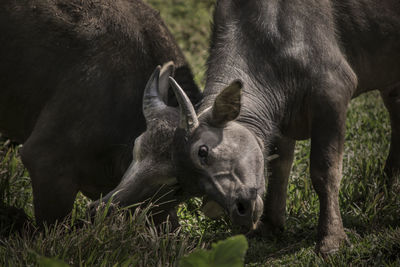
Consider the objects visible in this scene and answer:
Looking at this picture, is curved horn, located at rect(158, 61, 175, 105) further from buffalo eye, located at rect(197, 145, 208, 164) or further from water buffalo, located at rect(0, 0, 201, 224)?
buffalo eye, located at rect(197, 145, 208, 164)

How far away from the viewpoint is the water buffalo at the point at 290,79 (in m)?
3.88

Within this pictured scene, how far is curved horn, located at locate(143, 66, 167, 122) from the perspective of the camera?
4148 mm

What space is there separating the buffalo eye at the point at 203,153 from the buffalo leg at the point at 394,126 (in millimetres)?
2461

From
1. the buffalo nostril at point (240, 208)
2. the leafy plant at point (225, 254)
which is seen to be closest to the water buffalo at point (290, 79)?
the buffalo nostril at point (240, 208)

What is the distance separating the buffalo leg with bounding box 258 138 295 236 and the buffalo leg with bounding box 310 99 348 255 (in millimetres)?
734

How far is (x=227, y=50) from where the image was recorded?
4.50 metres

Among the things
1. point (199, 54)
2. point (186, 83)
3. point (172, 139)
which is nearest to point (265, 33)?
point (186, 83)

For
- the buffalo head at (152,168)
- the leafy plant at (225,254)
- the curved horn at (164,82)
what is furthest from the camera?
the curved horn at (164,82)

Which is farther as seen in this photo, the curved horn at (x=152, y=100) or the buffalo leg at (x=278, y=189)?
the buffalo leg at (x=278, y=189)

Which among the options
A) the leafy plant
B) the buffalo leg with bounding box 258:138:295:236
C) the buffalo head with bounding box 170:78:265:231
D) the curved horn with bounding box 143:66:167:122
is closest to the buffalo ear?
the buffalo head with bounding box 170:78:265:231

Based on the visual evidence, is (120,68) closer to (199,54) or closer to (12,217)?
(12,217)

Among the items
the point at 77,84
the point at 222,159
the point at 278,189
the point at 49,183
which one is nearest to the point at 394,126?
the point at 278,189

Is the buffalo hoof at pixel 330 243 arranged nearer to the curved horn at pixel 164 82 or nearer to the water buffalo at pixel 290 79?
the water buffalo at pixel 290 79

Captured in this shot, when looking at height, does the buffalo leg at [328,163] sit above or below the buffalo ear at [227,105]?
below
